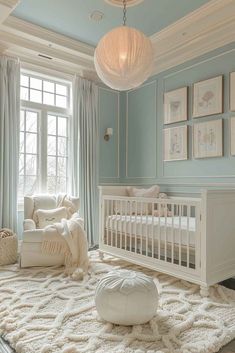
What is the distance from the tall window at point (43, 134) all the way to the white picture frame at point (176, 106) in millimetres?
1512

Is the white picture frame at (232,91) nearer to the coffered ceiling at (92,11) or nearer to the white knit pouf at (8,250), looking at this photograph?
the coffered ceiling at (92,11)

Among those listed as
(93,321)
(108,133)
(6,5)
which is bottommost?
(93,321)

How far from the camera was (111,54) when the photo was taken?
206 cm

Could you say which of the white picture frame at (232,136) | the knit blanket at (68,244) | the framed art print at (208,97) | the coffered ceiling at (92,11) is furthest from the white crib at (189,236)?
the coffered ceiling at (92,11)

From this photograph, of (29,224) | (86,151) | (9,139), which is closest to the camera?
(29,224)

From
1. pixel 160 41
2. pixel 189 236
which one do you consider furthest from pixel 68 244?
pixel 160 41

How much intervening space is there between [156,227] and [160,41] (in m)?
2.49

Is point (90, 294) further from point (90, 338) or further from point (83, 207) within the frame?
point (83, 207)

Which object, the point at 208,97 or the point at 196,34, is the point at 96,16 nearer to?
the point at 196,34

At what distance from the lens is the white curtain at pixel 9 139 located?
3457mm

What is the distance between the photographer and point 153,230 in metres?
2.75

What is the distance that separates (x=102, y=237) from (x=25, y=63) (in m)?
2.58

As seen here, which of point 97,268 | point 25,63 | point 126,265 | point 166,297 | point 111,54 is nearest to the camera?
point 111,54

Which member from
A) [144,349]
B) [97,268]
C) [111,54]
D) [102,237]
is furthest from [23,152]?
[144,349]
